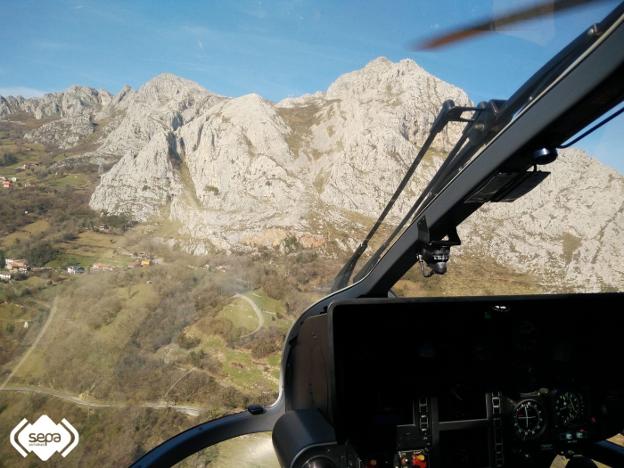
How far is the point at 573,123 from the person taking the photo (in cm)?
160

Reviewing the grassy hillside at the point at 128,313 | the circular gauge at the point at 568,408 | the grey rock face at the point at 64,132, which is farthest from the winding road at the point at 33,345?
the circular gauge at the point at 568,408

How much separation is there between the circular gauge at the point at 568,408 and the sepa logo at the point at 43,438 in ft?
11.4

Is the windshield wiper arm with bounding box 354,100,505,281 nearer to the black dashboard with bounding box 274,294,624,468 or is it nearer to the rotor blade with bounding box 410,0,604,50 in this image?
the rotor blade with bounding box 410,0,604,50

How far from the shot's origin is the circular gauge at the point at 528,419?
2.93 m

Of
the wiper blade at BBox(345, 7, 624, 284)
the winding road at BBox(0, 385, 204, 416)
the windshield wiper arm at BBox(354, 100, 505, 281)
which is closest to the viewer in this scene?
the wiper blade at BBox(345, 7, 624, 284)

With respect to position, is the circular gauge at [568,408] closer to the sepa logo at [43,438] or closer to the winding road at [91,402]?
the winding road at [91,402]

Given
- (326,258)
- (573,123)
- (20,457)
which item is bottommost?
(20,457)

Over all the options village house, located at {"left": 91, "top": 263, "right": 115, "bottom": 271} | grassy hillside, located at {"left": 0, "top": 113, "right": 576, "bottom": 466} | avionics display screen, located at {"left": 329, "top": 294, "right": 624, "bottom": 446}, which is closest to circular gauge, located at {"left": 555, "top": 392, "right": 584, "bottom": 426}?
avionics display screen, located at {"left": 329, "top": 294, "right": 624, "bottom": 446}

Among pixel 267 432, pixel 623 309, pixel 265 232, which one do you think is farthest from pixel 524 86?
pixel 265 232

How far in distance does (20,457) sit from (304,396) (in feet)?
6.93

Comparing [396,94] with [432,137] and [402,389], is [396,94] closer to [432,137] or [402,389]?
[432,137]

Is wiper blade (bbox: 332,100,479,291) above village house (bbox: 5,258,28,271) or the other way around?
above

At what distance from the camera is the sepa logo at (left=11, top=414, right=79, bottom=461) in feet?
10.5

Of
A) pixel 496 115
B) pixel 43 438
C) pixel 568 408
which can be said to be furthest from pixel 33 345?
pixel 568 408
